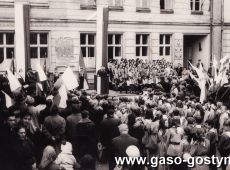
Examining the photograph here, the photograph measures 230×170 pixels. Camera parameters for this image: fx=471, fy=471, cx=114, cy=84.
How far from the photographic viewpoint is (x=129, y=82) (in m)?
22.9

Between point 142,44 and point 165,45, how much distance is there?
1677 millimetres

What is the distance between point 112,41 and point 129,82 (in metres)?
3.82

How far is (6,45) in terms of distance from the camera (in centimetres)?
2212

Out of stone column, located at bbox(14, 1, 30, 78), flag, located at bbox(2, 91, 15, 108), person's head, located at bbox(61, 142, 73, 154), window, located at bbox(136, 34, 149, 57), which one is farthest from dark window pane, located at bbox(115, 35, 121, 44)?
person's head, located at bbox(61, 142, 73, 154)

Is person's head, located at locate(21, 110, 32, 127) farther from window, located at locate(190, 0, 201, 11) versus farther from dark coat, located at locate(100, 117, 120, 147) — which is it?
window, located at locate(190, 0, 201, 11)

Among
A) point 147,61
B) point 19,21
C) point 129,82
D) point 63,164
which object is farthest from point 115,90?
point 63,164

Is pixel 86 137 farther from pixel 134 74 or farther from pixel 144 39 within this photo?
pixel 144 39

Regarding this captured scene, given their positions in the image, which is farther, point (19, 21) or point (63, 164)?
point (19, 21)

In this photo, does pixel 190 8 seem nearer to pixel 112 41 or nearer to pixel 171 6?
pixel 171 6

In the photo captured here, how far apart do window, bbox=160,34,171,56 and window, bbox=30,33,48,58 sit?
7.63m

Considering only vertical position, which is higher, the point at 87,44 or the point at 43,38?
the point at 43,38

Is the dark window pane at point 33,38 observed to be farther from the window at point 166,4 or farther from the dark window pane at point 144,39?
the window at point 166,4

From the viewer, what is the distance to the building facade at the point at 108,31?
870 inches

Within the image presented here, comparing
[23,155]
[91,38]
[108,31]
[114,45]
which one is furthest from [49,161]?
[114,45]
